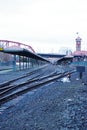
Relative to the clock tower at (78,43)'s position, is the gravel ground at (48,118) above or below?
below

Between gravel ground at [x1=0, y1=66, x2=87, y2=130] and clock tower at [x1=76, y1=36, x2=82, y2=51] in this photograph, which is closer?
gravel ground at [x1=0, y1=66, x2=87, y2=130]

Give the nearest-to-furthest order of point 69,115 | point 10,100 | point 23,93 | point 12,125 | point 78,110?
point 12,125 → point 69,115 → point 78,110 → point 10,100 → point 23,93

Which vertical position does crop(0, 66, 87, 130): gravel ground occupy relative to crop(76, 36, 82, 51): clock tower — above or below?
below

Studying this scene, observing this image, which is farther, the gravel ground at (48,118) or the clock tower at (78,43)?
the clock tower at (78,43)

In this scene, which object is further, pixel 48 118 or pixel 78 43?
pixel 78 43

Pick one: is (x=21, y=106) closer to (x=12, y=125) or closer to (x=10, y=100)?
(x=10, y=100)

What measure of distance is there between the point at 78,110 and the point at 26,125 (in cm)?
237

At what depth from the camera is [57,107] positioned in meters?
11.2

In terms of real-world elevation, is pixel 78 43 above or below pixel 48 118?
above

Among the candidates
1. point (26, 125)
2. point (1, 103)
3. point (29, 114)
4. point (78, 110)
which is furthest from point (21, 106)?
point (26, 125)

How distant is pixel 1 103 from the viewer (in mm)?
13367

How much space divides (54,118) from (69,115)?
20.1 inches

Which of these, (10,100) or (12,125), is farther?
(10,100)

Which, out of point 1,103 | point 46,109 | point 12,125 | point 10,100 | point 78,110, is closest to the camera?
point 12,125
